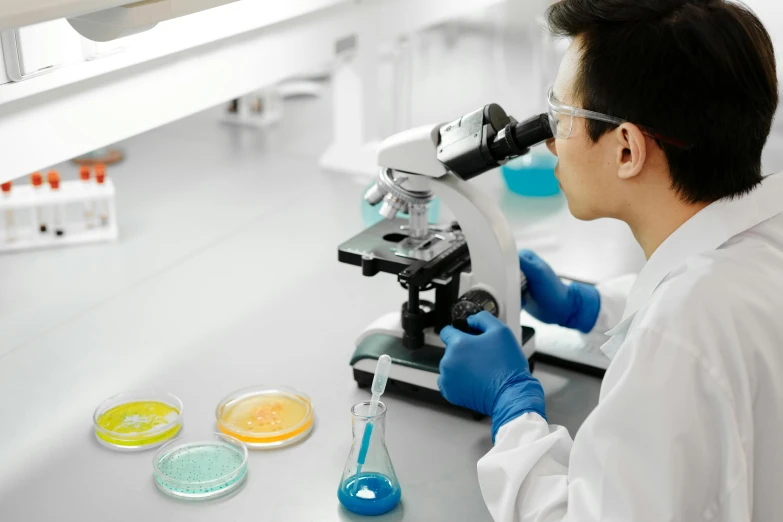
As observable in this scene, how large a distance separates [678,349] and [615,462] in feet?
0.52

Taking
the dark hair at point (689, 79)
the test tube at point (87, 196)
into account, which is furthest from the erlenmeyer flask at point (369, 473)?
the test tube at point (87, 196)

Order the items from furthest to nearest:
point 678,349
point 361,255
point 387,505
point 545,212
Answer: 1. point 545,212
2. point 361,255
3. point 387,505
4. point 678,349

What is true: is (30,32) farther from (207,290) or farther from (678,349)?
(678,349)

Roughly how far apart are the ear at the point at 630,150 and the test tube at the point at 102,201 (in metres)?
1.49

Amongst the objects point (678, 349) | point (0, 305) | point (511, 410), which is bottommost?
point (0, 305)

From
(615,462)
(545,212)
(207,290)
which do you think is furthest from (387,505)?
(545,212)

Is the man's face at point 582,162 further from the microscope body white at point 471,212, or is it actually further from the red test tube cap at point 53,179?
the red test tube cap at point 53,179

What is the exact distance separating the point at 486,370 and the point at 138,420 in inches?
25.0

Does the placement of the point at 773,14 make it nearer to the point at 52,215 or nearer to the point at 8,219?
the point at 52,215

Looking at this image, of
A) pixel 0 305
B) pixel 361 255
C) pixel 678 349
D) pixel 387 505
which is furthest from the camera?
pixel 0 305

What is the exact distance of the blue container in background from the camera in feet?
8.97

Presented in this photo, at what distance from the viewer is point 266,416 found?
1601 millimetres

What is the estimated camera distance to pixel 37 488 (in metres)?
1.43

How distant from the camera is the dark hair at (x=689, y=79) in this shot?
111 cm
